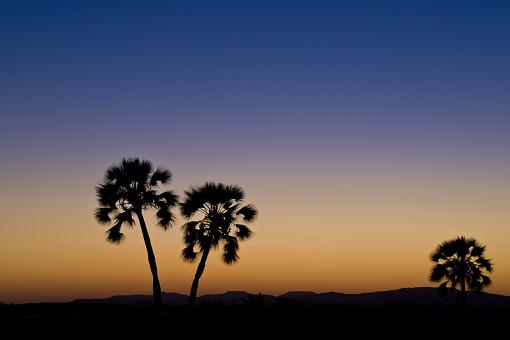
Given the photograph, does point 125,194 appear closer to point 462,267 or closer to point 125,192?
point 125,192

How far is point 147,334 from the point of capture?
72.5 ft

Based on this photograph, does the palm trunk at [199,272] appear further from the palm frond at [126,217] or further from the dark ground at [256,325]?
the dark ground at [256,325]

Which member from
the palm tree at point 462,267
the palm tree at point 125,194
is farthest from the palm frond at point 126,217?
the palm tree at point 462,267

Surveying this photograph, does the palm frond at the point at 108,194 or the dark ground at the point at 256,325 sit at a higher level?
the palm frond at the point at 108,194

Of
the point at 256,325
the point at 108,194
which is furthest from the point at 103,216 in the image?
the point at 256,325

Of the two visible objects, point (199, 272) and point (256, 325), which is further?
point (199, 272)

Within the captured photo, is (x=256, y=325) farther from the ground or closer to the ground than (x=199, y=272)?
closer to the ground

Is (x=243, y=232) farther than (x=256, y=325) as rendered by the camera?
Yes

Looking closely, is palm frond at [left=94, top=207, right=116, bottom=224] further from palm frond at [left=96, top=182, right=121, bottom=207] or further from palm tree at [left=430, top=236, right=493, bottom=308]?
palm tree at [left=430, top=236, right=493, bottom=308]

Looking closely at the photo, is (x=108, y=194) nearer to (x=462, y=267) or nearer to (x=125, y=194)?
(x=125, y=194)

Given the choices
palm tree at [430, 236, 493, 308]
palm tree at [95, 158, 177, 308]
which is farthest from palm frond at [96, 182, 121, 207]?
palm tree at [430, 236, 493, 308]

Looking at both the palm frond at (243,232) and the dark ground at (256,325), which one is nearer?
the dark ground at (256,325)

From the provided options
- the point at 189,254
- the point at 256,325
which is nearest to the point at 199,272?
the point at 189,254

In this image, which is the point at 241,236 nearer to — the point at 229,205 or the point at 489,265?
the point at 229,205
